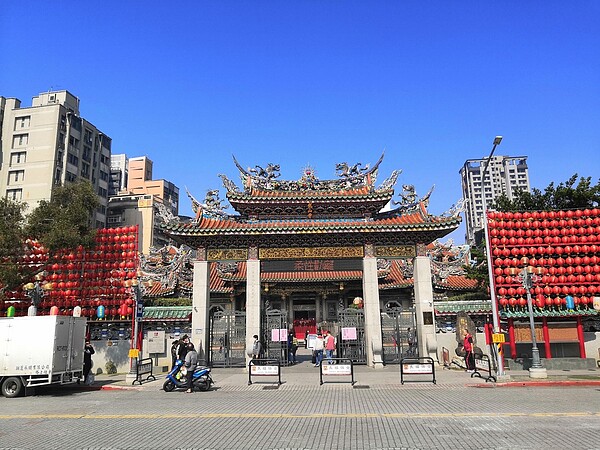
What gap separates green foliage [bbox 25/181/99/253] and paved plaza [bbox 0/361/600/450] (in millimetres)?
7496

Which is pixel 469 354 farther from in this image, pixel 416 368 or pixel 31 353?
pixel 31 353

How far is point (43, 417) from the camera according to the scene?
1110 centimetres

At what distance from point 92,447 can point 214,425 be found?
103 inches

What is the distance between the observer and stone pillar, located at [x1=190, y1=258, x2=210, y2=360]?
2162 cm

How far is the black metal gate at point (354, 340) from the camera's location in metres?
22.3

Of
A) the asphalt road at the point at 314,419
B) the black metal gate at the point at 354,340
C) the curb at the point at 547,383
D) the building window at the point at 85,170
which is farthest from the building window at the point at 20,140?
the curb at the point at 547,383

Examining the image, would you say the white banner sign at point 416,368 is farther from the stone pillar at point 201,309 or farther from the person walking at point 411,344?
the stone pillar at point 201,309

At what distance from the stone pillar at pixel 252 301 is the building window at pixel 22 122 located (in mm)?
54712

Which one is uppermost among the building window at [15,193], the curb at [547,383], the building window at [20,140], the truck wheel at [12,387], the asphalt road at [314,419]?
the building window at [20,140]

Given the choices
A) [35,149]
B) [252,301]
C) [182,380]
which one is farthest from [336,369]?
[35,149]

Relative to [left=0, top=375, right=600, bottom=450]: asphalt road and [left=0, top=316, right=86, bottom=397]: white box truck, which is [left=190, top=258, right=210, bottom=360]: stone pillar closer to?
[left=0, top=375, right=600, bottom=450]: asphalt road

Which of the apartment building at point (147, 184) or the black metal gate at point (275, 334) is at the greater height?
the apartment building at point (147, 184)

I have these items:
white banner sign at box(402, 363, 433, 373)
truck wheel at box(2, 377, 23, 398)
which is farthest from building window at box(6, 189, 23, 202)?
white banner sign at box(402, 363, 433, 373)

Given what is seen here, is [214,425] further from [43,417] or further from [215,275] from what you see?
[215,275]
